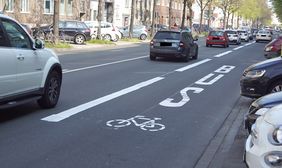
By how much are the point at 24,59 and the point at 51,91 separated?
4.46ft

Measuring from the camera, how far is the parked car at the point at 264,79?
1016cm

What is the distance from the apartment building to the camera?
148ft

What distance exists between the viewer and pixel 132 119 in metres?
9.00

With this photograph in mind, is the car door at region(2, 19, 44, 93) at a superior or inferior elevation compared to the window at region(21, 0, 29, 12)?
inferior

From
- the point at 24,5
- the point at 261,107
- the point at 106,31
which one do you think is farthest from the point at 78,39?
the point at 261,107

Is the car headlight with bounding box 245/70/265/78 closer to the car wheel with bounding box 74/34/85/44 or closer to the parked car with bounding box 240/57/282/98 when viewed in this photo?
the parked car with bounding box 240/57/282/98

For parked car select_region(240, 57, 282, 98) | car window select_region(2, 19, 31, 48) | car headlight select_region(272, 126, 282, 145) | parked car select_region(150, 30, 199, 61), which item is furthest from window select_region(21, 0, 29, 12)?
car headlight select_region(272, 126, 282, 145)

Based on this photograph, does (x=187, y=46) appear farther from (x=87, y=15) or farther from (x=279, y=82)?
(x=87, y=15)

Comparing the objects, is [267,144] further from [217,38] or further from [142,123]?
[217,38]

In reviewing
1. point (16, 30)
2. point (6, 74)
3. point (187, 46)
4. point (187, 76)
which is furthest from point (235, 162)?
point (187, 46)

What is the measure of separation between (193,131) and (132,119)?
1210 mm

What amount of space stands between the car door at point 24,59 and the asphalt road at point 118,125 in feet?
1.95

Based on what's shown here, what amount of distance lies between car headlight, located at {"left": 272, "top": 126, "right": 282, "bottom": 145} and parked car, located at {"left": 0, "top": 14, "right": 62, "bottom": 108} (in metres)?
4.57

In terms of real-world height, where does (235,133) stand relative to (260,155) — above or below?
below
